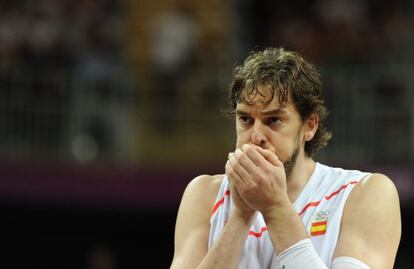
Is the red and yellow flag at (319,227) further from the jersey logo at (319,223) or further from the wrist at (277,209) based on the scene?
the wrist at (277,209)

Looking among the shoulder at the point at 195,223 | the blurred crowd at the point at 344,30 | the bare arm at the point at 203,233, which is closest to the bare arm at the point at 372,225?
the bare arm at the point at 203,233

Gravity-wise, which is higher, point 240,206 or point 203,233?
point 240,206

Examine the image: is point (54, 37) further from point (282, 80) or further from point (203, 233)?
point (282, 80)

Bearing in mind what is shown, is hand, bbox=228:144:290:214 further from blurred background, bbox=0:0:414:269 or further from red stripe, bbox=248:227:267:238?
blurred background, bbox=0:0:414:269

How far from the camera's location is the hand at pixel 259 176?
4.64 meters

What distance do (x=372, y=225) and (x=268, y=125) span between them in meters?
0.75

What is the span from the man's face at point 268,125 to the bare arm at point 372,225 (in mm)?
438

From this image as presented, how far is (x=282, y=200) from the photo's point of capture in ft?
15.3

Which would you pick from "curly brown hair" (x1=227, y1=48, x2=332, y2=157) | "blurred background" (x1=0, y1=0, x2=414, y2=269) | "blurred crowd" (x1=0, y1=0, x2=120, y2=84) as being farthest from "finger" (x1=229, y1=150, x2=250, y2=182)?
"blurred crowd" (x1=0, y1=0, x2=120, y2=84)

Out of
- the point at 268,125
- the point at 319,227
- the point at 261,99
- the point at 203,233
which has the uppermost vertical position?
the point at 261,99

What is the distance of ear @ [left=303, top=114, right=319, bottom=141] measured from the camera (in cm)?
522

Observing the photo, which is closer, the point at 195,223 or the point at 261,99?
the point at 261,99

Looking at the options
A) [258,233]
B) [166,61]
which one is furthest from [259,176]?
[166,61]

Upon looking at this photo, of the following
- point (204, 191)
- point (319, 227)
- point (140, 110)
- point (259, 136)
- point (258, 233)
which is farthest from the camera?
point (140, 110)
